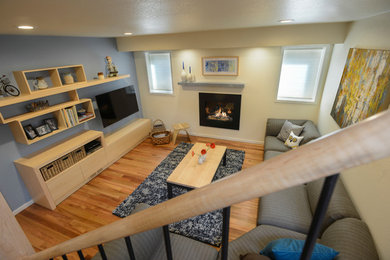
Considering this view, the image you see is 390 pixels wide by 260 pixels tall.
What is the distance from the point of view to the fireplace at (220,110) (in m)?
4.31

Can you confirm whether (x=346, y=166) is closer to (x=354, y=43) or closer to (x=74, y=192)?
(x=354, y=43)

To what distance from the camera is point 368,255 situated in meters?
1.36

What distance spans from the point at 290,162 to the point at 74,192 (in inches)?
146

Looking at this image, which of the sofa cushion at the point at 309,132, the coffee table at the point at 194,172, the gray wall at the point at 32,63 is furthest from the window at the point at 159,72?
the sofa cushion at the point at 309,132

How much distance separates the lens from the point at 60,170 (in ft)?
9.56

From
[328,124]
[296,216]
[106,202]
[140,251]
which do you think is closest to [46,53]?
[106,202]

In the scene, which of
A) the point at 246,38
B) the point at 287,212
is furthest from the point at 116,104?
the point at 287,212

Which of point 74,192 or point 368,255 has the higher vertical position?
point 368,255

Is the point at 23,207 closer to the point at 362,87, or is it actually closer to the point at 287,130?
the point at 287,130

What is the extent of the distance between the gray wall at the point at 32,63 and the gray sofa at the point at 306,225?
122 inches

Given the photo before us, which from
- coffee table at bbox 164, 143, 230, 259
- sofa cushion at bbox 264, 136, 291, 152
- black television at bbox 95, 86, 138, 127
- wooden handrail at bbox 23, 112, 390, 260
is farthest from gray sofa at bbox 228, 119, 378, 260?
black television at bbox 95, 86, 138, 127

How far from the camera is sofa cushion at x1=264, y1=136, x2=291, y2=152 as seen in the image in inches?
132

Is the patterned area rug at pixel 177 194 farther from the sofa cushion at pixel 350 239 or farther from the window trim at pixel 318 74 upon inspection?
the window trim at pixel 318 74

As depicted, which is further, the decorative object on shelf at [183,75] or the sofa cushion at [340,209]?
the decorative object on shelf at [183,75]
